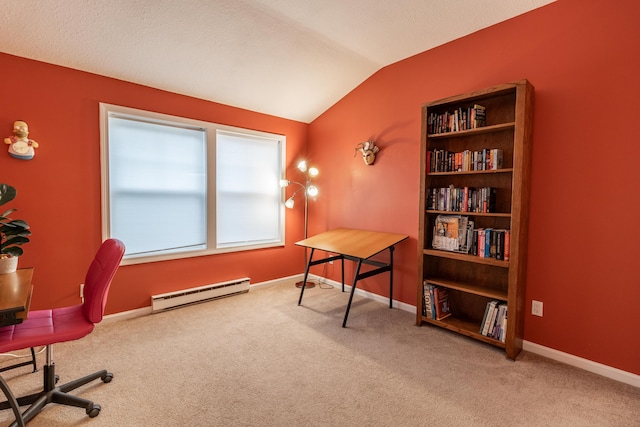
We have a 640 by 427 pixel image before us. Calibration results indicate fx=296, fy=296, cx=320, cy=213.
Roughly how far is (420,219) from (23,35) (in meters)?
3.58

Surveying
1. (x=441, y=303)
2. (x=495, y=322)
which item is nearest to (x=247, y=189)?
(x=441, y=303)

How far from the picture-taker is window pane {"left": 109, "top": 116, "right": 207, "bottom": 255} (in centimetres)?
295

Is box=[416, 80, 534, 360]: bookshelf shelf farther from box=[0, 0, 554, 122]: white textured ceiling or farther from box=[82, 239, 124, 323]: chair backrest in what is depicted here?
box=[82, 239, 124, 323]: chair backrest

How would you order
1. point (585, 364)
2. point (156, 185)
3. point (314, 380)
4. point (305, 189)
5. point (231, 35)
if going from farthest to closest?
point (305, 189) < point (156, 185) < point (231, 35) < point (585, 364) < point (314, 380)

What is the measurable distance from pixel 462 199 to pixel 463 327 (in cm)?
113

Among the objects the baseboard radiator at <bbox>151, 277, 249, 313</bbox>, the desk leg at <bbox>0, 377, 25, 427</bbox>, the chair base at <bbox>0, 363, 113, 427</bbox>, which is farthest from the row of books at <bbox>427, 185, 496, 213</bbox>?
the desk leg at <bbox>0, 377, 25, 427</bbox>

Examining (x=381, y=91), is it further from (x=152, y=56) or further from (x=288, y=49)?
(x=152, y=56)

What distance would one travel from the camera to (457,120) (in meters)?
2.62

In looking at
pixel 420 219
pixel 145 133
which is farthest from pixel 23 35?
pixel 420 219

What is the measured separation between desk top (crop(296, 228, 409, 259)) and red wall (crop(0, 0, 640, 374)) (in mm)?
223

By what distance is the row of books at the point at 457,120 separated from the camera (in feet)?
8.21

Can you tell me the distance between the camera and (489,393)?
189 centimetres

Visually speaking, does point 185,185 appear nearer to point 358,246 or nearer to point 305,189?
point 305,189

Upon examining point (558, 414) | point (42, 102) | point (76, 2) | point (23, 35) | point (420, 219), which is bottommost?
point (558, 414)
